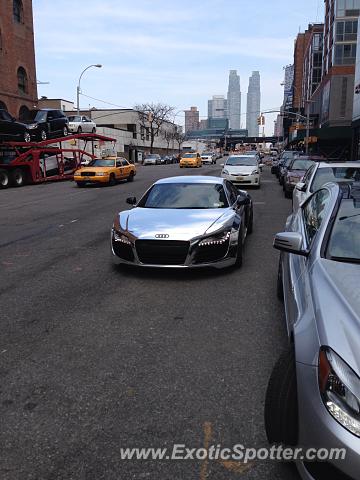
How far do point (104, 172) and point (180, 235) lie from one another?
18.5 meters

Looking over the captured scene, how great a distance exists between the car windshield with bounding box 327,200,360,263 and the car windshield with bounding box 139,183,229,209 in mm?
3614

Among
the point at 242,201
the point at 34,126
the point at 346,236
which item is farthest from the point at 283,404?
the point at 34,126

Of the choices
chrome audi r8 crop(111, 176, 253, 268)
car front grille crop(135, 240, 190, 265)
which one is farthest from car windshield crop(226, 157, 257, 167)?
car front grille crop(135, 240, 190, 265)

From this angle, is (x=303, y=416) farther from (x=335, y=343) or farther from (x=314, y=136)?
(x=314, y=136)

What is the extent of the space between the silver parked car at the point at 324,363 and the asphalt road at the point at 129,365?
1.50 ft

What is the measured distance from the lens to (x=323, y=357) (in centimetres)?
212

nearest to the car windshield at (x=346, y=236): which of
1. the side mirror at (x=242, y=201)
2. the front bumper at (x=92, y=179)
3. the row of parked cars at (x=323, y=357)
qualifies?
the row of parked cars at (x=323, y=357)

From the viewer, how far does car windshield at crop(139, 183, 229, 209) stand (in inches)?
288

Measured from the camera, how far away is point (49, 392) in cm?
340

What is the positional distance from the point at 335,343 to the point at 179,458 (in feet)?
3.90

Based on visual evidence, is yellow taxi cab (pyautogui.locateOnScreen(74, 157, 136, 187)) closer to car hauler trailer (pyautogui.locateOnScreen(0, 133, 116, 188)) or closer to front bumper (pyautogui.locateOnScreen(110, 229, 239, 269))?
Result: car hauler trailer (pyautogui.locateOnScreen(0, 133, 116, 188))

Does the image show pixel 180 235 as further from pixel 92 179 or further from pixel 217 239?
pixel 92 179

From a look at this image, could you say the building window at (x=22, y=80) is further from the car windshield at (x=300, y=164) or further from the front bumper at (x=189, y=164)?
the car windshield at (x=300, y=164)

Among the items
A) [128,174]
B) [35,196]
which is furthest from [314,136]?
[35,196]
